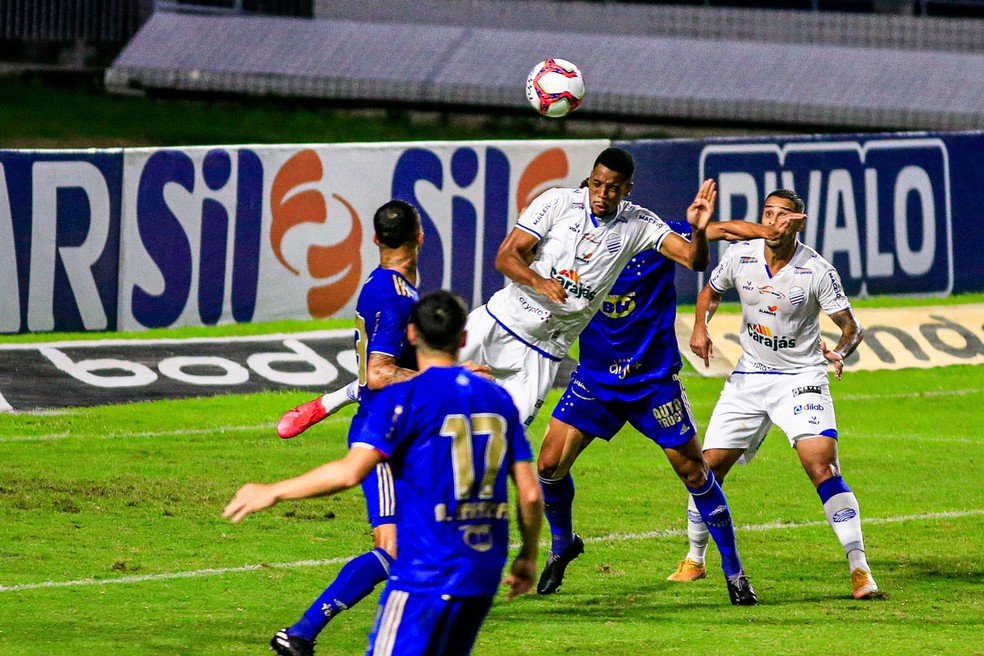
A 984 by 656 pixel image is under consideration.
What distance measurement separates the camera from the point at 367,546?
391 inches

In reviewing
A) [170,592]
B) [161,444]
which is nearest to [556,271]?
[170,592]

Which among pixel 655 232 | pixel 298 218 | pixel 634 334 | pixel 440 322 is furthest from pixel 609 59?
pixel 440 322

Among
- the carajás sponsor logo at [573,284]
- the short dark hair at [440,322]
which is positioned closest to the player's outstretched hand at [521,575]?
the short dark hair at [440,322]

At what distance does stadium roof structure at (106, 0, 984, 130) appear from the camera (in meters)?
28.6

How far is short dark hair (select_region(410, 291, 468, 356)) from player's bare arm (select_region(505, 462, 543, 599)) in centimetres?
47

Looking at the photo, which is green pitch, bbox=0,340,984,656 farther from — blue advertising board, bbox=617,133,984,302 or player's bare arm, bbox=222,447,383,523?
blue advertising board, bbox=617,133,984,302

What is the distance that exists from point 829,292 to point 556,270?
1669 millimetres

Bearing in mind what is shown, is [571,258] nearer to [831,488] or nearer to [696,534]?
[696,534]

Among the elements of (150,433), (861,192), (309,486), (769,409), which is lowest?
(150,433)

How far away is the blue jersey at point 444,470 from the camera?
18.3 ft

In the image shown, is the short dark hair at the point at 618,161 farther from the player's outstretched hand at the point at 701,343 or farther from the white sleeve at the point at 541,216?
the player's outstretched hand at the point at 701,343

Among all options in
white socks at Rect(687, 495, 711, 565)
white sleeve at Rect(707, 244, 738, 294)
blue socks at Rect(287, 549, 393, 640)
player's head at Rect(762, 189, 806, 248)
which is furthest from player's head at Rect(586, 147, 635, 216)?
blue socks at Rect(287, 549, 393, 640)

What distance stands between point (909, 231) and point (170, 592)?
13.2 m

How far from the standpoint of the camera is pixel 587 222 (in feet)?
29.5
